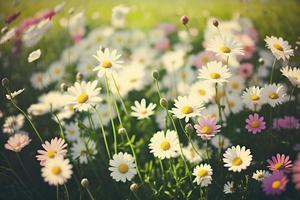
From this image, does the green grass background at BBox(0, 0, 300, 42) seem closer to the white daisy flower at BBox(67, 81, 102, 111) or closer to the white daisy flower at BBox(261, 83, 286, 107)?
the white daisy flower at BBox(261, 83, 286, 107)

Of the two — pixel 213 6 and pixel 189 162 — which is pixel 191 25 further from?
pixel 189 162

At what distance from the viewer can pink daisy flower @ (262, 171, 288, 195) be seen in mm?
1506

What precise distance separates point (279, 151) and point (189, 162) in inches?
19.4

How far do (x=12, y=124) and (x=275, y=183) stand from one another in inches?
62.8

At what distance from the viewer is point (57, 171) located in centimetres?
160

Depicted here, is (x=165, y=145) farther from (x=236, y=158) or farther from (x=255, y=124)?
(x=255, y=124)

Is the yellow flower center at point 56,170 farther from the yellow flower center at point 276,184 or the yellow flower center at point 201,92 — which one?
the yellow flower center at point 201,92

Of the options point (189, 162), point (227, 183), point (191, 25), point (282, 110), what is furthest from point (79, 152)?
point (191, 25)

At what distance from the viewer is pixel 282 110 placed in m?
2.47

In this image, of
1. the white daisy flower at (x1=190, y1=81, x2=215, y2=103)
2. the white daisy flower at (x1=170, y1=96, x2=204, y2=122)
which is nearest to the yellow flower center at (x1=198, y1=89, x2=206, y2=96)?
the white daisy flower at (x1=190, y1=81, x2=215, y2=103)

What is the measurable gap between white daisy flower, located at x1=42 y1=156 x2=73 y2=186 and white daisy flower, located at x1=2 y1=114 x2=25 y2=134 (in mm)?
697

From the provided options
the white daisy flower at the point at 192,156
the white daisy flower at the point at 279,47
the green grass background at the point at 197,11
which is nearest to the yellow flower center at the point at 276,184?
the white daisy flower at the point at 192,156

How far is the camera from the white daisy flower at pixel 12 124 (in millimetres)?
2295

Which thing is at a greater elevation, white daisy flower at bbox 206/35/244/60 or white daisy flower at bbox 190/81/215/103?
white daisy flower at bbox 206/35/244/60
